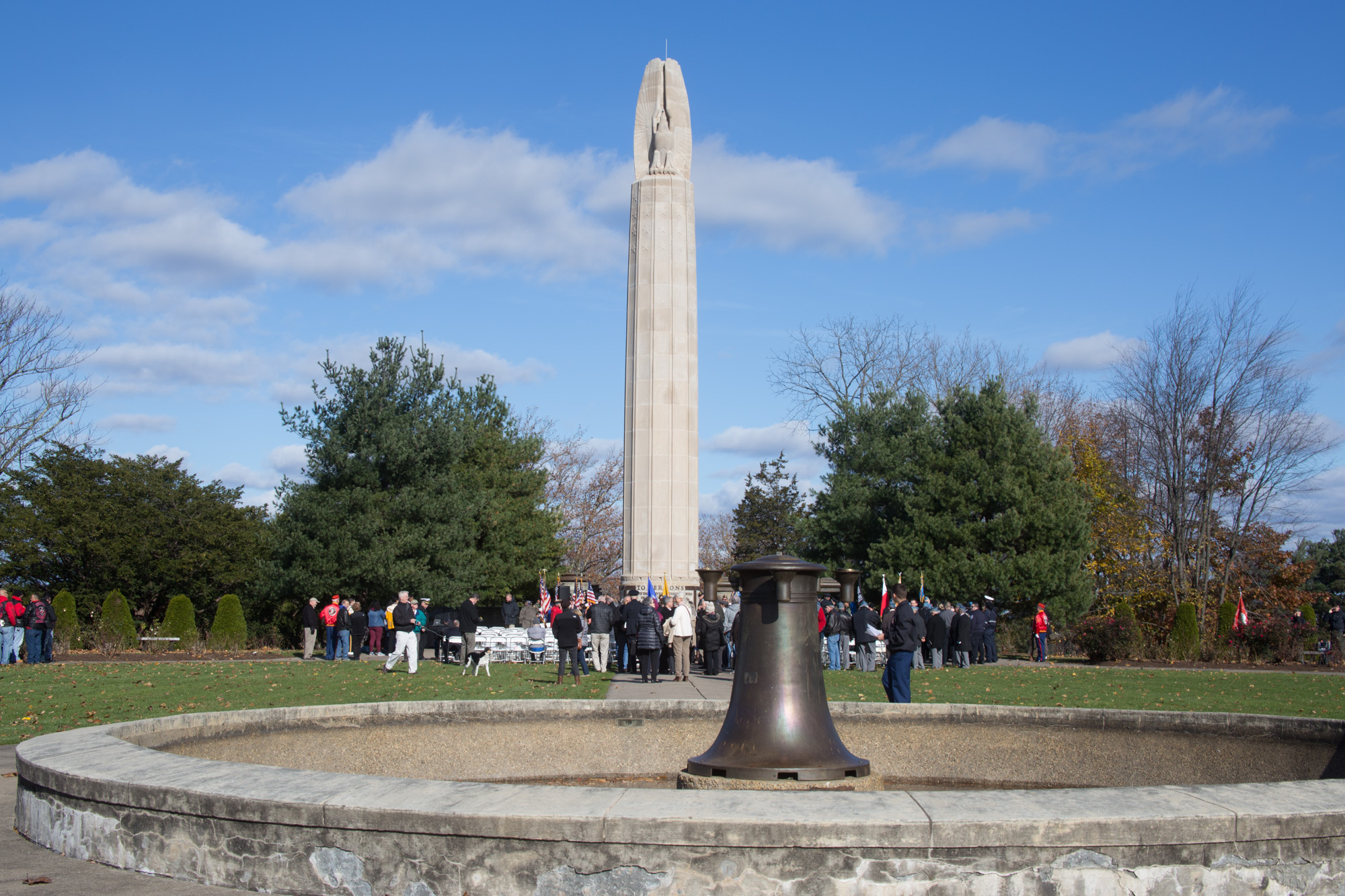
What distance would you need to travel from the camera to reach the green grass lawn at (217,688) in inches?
583

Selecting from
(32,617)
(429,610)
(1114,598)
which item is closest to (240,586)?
(429,610)

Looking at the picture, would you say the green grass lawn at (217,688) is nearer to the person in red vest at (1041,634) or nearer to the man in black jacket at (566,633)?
the man in black jacket at (566,633)

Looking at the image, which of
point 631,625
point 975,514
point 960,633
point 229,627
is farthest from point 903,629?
point 229,627

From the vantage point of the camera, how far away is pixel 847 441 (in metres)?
45.2

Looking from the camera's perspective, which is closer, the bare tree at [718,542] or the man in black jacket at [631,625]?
the man in black jacket at [631,625]

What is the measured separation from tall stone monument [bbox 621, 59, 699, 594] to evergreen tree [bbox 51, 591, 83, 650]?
16200 millimetres

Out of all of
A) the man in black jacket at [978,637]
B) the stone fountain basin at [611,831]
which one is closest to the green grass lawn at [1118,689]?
the man in black jacket at [978,637]

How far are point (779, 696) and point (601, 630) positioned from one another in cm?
1531

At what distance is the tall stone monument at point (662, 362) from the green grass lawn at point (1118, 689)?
1287cm

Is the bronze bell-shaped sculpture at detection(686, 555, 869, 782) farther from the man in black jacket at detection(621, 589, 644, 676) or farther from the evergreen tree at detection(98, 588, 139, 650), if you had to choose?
the evergreen tree at detection(98, 588, 139, 650)

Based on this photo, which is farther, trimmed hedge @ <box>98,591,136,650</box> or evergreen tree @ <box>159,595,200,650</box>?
evergreen tree @ <box>159,595,200,650</box>

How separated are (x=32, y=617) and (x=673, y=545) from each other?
18.3 metres

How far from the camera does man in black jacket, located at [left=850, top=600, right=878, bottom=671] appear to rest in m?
23.2

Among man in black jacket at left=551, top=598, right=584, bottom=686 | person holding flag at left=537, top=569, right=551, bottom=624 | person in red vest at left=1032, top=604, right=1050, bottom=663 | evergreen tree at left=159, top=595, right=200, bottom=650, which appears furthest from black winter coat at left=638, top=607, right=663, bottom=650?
evergreen tree at left=159, top=595, right=200, bottom=650
